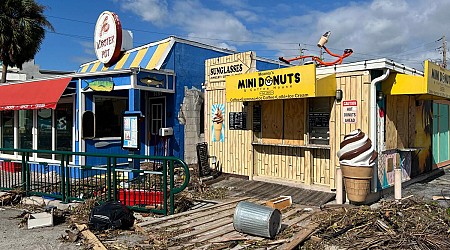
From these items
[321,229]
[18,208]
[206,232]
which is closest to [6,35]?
[18,208]

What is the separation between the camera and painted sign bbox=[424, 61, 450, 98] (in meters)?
7.20

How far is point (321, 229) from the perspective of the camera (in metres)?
5.44

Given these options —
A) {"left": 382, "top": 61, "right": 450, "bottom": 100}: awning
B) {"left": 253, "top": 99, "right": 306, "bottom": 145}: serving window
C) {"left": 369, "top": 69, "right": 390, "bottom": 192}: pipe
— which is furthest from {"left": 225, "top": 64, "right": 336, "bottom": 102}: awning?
{"left": 382, "top": 61, "right": 450, "bottom": 100}: awning

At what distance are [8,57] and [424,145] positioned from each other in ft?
67.6

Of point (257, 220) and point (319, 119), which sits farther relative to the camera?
point (319, 119)

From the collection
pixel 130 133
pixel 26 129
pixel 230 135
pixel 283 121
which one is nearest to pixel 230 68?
pixel 230 135

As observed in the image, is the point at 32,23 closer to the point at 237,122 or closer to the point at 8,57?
the point at 8,57

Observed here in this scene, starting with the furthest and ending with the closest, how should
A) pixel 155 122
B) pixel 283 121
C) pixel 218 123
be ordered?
pixel 155 122
pixel 218 123
pixel 283 121

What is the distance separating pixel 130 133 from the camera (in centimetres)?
916

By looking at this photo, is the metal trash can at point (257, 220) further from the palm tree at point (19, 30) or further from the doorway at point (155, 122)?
the palm tree at point (19, 30)

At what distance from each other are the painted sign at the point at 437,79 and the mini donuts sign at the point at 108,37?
9.45 meters

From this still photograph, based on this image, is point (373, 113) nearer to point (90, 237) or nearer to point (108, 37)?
point (90, 237)

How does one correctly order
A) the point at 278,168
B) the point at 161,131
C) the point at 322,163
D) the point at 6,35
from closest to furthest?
the point at 322,163
the point at 278,168
the point at 161,131
the point at 6,35

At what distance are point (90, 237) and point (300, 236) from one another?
315 centimetres
